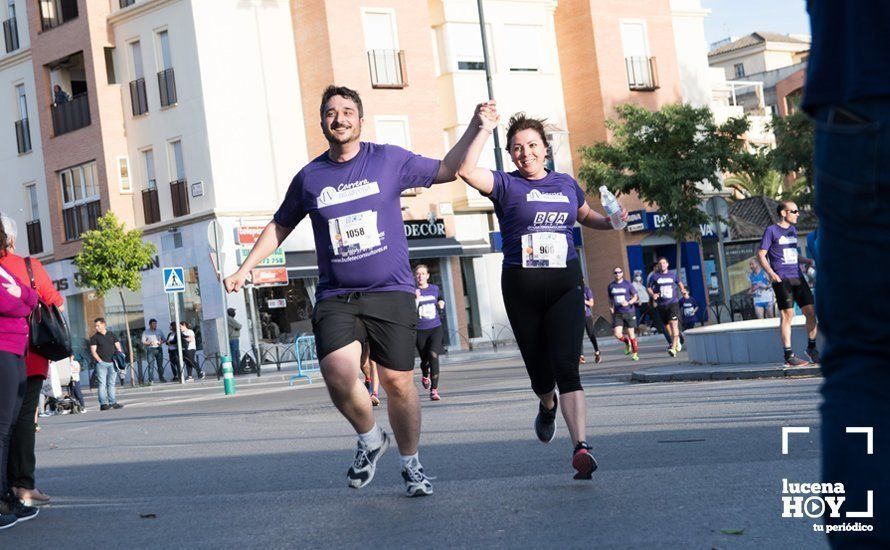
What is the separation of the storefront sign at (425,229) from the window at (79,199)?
33.4 ft

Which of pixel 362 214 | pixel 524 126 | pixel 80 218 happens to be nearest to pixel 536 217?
pixel 524 126

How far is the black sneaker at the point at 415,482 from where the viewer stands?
293 inches

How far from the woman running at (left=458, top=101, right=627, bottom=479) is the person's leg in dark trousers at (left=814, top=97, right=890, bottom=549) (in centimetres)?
499

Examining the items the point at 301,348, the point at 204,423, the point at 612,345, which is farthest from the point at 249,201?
the point at 204,423

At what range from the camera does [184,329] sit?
38406mm

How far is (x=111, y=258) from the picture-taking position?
39.1 meters

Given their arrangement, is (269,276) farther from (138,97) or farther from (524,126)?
(524,126)

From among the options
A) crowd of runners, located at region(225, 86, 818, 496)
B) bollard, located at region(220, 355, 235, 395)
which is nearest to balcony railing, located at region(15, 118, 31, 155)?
bollard, located at region(220, 355, 235, 395)

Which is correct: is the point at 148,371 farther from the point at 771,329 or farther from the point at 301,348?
the point at 771,329

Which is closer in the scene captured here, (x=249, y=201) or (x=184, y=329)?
(x=184, y=329)

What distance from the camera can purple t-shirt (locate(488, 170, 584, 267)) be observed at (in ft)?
26.3

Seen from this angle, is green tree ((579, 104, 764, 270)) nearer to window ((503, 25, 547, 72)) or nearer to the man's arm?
window ((503, 25, 547, 72))

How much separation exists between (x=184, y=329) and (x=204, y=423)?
2064 cm

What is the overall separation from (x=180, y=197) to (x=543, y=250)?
→ 35.6 meters
